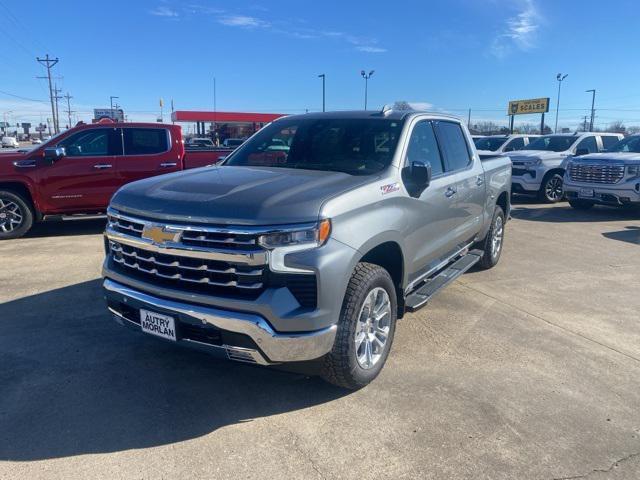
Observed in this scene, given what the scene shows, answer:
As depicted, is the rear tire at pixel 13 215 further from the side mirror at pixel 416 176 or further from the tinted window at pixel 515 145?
the tinted window at pixel 515 145

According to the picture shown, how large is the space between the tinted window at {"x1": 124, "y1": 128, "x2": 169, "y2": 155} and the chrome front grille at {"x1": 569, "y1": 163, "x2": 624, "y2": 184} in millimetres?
9118

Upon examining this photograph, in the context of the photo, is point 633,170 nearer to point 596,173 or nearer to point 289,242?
point 596,173

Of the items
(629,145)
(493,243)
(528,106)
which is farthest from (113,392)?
(528,106)

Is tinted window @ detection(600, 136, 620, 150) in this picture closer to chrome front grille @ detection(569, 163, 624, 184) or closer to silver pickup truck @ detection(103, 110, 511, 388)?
chrome front grille @ detection(569, 163, 624, 184)

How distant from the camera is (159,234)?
3152 millimetres

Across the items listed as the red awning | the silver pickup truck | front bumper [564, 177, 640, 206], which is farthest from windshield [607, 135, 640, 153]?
the red awning

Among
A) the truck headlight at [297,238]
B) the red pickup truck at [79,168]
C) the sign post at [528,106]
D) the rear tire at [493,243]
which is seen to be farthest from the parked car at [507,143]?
the sign post at [528,106]

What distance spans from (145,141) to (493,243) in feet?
20.4

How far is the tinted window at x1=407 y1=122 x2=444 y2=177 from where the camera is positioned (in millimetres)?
4262

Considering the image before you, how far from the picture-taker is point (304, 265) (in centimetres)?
288

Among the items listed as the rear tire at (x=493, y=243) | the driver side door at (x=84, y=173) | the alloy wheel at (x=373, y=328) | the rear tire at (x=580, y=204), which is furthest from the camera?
the rear tire at (x=580, y=204)

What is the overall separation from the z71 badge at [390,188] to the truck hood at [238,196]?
0.11 metres

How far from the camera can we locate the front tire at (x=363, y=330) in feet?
10.4

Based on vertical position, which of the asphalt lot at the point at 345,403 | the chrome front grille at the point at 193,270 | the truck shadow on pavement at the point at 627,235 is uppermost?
the chrome front grille at the point at 193,270
